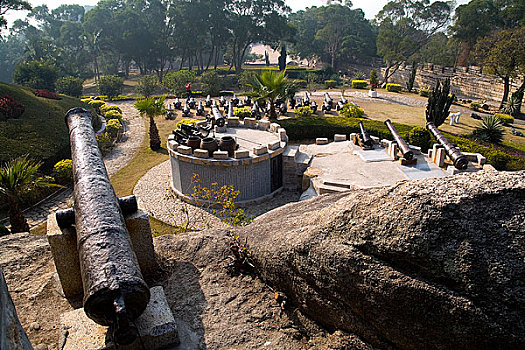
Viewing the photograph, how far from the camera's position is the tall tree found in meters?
45.4

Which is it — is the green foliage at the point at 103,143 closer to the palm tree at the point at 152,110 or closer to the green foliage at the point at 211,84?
the palm tree at the point at 152,110

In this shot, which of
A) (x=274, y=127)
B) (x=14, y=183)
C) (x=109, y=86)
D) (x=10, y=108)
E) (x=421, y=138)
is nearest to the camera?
(x=14, y=183)

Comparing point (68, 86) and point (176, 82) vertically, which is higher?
point (176, 82)

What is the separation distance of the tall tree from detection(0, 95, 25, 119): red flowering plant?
1609 inches

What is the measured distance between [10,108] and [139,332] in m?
20.2

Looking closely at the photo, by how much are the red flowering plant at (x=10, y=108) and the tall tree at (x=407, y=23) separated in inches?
1609

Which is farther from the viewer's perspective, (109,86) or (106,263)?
→ (109,86)

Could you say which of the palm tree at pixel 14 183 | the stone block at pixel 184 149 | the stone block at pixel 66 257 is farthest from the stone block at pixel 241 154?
the stone block at pixel 66 257

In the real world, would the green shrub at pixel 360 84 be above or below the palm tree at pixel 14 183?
above

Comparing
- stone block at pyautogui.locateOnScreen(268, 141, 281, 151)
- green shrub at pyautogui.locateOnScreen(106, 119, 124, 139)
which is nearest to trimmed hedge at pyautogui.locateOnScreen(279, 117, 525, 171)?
stone block at pyautogui.locateOnScreen(268, 141, 281, 151)

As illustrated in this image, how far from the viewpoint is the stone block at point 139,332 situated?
12.5ft

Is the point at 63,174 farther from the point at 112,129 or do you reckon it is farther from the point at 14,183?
the point at 112,129

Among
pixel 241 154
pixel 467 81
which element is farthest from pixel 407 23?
pixel 241 154

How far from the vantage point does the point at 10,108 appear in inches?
736
